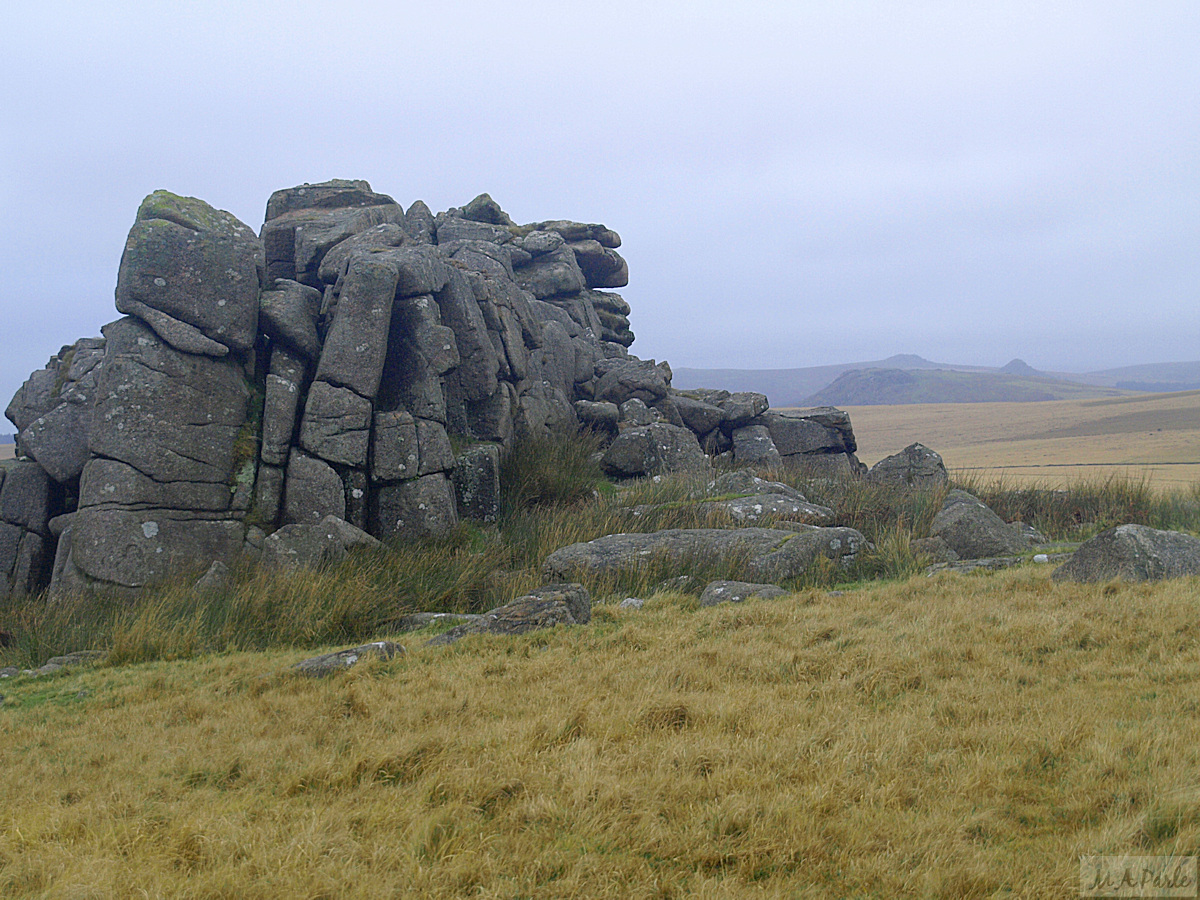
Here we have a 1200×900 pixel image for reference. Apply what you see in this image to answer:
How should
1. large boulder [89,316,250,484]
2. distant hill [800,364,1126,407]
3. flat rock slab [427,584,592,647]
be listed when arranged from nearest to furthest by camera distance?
flat rock slab [427,584,592,647], large boulder [89,316,250,484], distant hill [800,364,1126,407]

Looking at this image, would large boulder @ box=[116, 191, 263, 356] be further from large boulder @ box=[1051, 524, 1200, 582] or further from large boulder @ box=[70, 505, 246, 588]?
large boulder @ box=[1051, 524, 1200, 582]

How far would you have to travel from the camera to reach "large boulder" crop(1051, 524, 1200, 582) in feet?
28.5

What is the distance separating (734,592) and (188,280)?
10.9 metres

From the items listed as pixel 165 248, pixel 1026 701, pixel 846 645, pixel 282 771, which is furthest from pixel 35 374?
pixel 1026 701

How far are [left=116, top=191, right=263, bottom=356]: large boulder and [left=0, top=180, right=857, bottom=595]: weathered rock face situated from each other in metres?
0.03

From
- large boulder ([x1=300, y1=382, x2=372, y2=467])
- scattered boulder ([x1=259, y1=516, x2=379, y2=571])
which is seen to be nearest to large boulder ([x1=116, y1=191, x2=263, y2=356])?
large boulder ([x1=300, y1=382, x2=372, y2=467])

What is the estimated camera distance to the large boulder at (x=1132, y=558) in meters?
8.67

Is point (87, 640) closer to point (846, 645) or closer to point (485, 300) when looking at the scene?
point (846, 645)

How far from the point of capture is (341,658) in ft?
24.4

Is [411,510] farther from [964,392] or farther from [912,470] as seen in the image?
[964,392]

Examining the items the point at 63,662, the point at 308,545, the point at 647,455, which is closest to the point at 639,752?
the point at 63,662

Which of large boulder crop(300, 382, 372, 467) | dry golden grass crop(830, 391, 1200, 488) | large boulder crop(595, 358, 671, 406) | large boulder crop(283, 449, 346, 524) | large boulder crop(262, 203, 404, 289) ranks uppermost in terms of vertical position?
large boulder crop(262, 203, 404, 289)

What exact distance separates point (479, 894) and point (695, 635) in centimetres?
457

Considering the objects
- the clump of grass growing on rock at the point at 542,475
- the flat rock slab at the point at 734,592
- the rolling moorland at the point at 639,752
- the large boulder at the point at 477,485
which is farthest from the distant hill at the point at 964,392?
the rolling moorland at the point at 639,752
